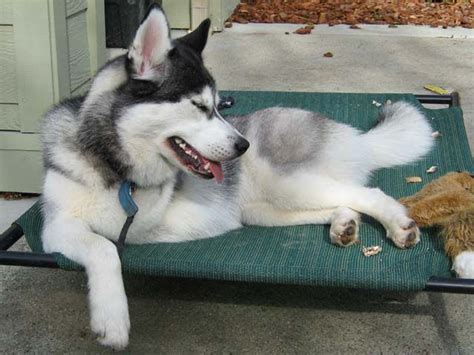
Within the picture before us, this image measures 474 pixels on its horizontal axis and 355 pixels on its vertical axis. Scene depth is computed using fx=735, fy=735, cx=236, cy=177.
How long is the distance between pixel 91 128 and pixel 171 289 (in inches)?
39.3

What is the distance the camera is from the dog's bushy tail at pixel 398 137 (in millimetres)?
3752

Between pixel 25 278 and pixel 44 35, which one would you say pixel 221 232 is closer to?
pixel 25 278

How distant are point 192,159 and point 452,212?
1145 mm

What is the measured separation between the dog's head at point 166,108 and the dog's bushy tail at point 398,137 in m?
1.20

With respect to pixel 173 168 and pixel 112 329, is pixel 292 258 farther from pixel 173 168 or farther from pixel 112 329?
pixel 112 329

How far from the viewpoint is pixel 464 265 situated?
2758mm

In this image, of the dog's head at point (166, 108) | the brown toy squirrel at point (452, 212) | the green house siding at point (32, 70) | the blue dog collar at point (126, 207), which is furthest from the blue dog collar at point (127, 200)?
the green house siding at point (32, 70)

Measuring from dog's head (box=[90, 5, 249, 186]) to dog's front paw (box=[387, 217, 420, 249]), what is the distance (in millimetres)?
746

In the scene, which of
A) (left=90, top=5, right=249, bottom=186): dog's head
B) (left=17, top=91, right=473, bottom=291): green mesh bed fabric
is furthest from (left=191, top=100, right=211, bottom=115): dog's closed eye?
(left=17, top=91, right=473, bottom=291): green mesh bed fabric

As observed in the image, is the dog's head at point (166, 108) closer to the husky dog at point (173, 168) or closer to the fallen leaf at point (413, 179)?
the husky dog at point (173, 168)

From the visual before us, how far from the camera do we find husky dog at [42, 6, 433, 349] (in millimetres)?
2672

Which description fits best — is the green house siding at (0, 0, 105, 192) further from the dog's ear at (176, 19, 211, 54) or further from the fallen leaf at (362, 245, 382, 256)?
the fallen leaf at (362, 245, 382, 256)

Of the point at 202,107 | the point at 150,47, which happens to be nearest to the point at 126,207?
the point at 202,107

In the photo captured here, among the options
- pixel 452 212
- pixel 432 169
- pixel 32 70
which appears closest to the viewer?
pixel 452 212
